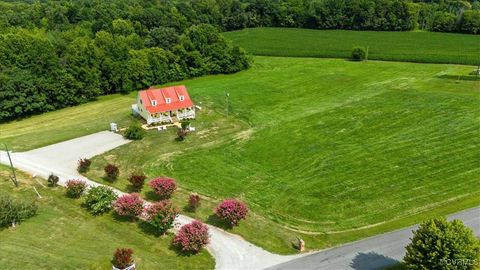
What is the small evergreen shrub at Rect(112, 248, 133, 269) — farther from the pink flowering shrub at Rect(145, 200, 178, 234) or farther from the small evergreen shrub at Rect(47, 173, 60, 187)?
the small evergreen shrub at Rect(47, 173, 60, 187)

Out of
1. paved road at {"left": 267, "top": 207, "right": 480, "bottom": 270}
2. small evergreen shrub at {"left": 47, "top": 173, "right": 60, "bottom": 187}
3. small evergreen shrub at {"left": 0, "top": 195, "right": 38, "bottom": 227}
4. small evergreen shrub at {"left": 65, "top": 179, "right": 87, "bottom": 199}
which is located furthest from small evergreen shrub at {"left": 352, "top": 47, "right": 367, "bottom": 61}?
small evergreen shrub at {"left": 0, "top": 195, "right": 38, "bottom": 227}

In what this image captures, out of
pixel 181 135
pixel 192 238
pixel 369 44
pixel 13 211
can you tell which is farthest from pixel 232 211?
pixel 369 44

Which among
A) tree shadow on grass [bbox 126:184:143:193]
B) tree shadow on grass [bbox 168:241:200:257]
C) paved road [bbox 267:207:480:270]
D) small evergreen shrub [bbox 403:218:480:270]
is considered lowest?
tree shadow on grass [bbox 168:241:200:257]

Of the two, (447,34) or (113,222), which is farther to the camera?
(447,34)

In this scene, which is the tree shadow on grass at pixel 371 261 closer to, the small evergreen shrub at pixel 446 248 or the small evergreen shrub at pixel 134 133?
the small evergreen shrub at pixel 446 248

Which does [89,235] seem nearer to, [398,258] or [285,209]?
[285,209]

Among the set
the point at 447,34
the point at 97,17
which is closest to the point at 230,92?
the point at 97,17

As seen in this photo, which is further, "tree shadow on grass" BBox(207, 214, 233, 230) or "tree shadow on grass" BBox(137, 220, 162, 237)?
"tree shadow on grass" BBox(207, 214, 233, 230)
